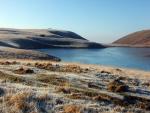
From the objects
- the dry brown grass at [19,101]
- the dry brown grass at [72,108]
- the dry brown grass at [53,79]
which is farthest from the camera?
the dry brown grass at [53,79]

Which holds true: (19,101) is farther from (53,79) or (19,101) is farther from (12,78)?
(53,79)

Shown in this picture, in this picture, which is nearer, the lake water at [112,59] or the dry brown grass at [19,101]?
the dry brown grass at [19,101]

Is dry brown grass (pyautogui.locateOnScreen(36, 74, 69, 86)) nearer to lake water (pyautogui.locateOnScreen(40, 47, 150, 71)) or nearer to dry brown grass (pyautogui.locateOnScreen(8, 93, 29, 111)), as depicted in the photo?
dry brown grass (pyautogui.locateOnScreen(8, 93, 29, 111))

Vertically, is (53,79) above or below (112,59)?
above

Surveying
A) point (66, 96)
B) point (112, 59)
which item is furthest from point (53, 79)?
point (112, 59)

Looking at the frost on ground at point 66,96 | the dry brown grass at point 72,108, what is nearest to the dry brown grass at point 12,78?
the frost on ground at point 66,96

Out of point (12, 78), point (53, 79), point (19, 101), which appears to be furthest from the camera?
point (53, 79)

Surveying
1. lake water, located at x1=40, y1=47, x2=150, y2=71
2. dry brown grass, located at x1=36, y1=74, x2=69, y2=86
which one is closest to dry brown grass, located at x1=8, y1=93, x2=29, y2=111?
dry brown grass, located at x1=36, y1=74, x2=69, y2=86

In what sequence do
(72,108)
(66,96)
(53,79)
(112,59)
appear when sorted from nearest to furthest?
(72,108), (66,96), (53,79), (112,59)

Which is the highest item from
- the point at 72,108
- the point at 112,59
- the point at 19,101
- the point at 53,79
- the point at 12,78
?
the point at 12,78

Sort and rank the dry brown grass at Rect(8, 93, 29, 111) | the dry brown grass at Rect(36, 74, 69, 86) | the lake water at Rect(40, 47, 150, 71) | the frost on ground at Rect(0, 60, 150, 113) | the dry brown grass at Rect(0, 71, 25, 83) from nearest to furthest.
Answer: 1. the dry brown grass at Rect(8, 93, 29, 111)
2. the frost on ground at Rect(0, 60, 150, 113)
3. the dry brown grass at Rect(0, 71, 25, 83)
4. the dry brown grass at Rect(36, 74, 69, 86)
5. the lake water at Rect(40, 47, 150, 71)

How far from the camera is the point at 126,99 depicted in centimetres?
2219

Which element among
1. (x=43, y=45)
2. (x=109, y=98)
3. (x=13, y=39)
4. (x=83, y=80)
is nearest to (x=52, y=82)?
(x=83, y=80)

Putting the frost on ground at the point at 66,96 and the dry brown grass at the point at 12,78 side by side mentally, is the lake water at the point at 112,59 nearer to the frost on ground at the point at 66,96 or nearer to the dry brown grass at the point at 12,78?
the frost on ground at the point at 66,96
